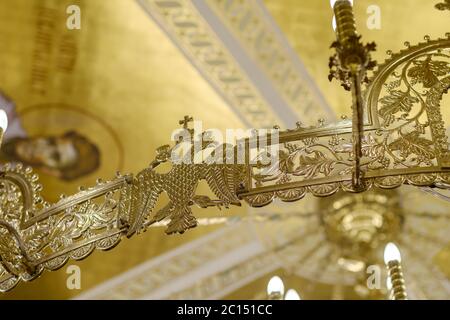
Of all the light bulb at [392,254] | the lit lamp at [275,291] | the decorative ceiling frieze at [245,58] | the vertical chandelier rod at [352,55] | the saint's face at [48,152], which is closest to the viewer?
the vertical chandelier rod at [352,55]

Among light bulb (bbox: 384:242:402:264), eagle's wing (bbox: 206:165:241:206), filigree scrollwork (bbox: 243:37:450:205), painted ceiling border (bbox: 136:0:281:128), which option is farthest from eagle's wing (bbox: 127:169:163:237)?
painted ceiling border (bbox: 136:0:281:128)

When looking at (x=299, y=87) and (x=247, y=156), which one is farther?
(x=299, y=87)

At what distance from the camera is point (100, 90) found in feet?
16.9

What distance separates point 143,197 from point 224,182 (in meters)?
0.31

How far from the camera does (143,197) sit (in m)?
2.75

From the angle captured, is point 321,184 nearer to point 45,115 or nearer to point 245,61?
point 245,61

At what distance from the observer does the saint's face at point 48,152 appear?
17.7 ft

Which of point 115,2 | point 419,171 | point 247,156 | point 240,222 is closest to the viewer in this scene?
point 419,171

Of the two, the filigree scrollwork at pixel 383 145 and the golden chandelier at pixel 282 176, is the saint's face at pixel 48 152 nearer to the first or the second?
the golden chandelier at pixel 282 176

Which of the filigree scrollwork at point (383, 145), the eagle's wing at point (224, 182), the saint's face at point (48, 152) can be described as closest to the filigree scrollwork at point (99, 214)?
the eagle's wing at point (224, 182)

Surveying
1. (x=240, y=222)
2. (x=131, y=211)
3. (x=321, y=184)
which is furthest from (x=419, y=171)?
(x=240, y=222)

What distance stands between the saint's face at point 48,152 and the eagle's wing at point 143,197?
2.73m

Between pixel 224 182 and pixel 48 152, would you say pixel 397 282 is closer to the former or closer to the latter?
pixel 224 182

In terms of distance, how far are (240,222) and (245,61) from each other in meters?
1.67
